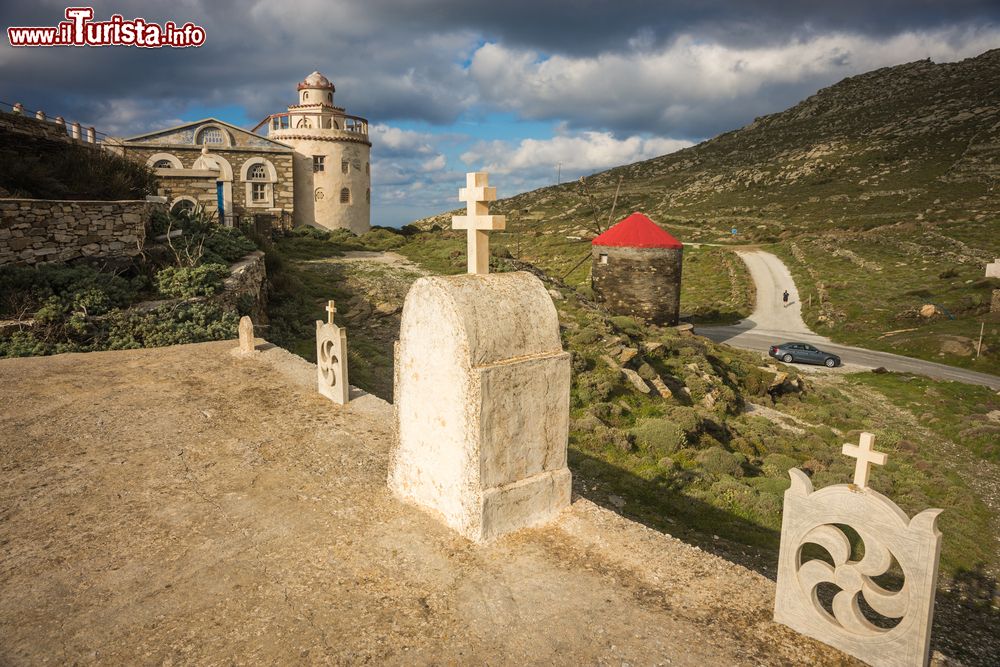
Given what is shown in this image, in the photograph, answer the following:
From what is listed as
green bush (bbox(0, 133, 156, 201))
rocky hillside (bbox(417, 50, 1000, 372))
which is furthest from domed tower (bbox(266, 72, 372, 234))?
green bush (bbox(0, 133, 156, 201))

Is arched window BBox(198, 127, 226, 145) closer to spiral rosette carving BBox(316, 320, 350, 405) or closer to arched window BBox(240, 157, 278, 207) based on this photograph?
arched window BBox(240, 157, 278, 207)

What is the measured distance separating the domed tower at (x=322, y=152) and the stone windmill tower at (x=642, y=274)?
16418 millimetres

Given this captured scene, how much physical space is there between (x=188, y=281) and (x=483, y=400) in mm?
11063

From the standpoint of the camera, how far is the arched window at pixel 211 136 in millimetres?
29194

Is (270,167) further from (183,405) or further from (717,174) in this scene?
(717,174)

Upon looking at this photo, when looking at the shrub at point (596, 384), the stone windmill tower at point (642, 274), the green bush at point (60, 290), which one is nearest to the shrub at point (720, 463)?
the shrub at point (596, 384)

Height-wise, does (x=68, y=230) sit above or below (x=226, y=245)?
above

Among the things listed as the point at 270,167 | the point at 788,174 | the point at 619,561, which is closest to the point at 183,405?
the point at 619,561

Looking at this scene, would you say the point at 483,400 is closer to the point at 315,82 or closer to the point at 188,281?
the point at 188,281

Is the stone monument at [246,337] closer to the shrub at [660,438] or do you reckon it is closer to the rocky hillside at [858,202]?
the shrub at [660,438]

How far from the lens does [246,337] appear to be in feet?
34.5

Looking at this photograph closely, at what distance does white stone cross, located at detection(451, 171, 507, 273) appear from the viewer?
17.1 ft

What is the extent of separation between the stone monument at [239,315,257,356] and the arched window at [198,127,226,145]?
22.9m

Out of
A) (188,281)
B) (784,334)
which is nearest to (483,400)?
(188,281)
